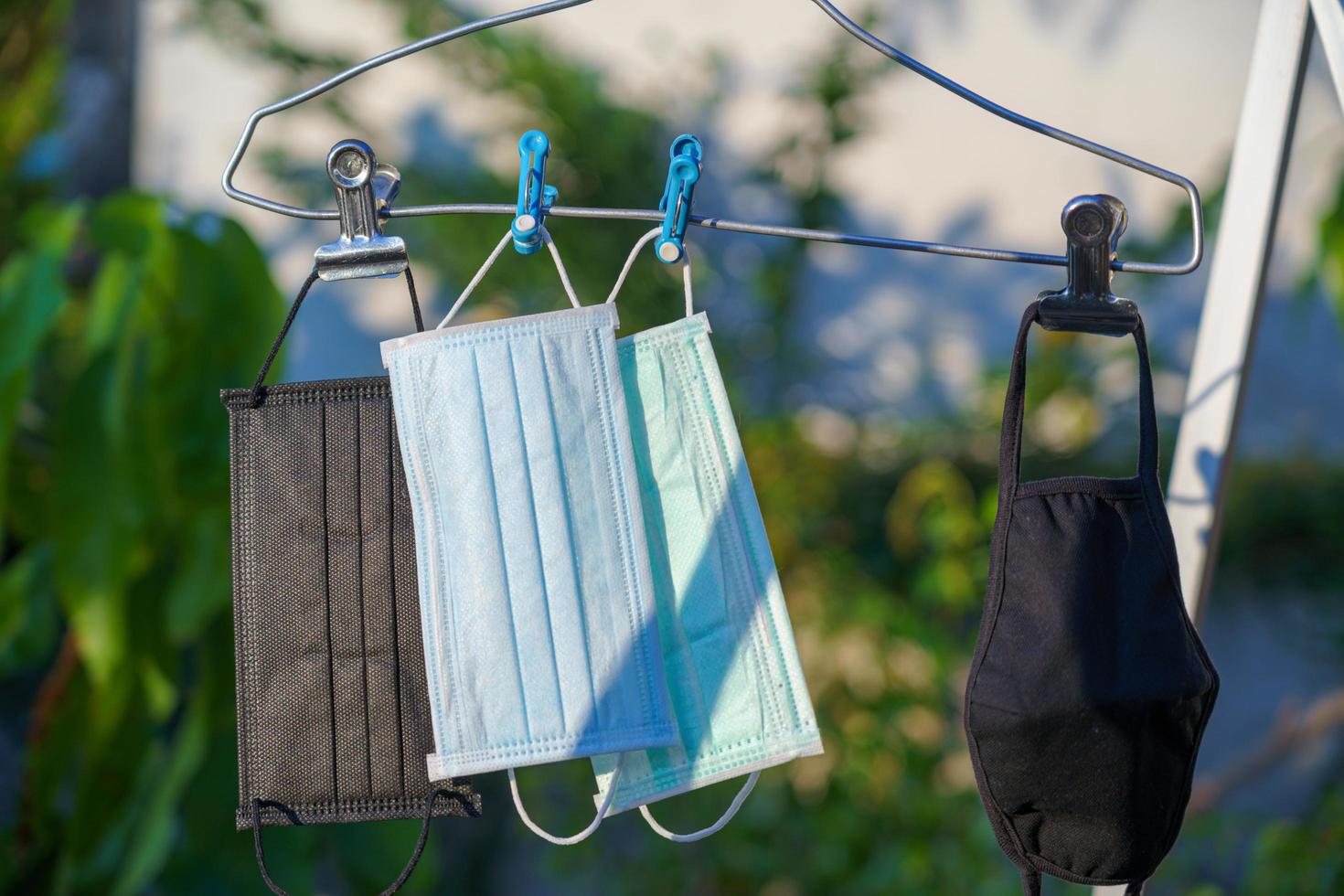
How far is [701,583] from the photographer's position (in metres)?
0.67

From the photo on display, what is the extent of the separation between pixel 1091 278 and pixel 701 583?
287 mm

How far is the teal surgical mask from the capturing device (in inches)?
26.2

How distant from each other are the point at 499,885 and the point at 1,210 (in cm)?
171

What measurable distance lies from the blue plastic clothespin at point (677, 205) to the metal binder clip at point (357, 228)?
15 centimetres

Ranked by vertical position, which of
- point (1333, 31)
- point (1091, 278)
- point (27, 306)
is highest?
point (27, 306)

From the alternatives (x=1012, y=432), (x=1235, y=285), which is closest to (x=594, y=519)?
(x=1012, y=432)

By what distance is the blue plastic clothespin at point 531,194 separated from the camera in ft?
2.10

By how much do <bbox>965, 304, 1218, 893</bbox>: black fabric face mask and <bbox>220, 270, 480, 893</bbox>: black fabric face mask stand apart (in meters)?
0.33

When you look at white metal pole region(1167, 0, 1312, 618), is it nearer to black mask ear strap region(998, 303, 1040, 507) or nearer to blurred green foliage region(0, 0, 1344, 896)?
black mask ear strap region(998, 303, 1040, 507)

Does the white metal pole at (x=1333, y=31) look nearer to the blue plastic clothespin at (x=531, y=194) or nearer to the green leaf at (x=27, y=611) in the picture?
the blue plastic clothespin at (x=531, y=194)

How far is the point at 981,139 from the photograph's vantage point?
217 cm

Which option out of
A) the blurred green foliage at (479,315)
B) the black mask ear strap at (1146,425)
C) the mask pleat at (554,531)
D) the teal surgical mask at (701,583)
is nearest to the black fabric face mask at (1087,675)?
the black mask ear strap at (1146,425)

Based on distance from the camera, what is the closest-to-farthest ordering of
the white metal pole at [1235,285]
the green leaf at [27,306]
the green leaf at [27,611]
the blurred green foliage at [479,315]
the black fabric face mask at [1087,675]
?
the black fabric face mask at [1087,675]
the white metal pole at [1235,285]
the green leaf at [27,306]
the blurred green foliage at [479,315]
the green leaf at [27,611]

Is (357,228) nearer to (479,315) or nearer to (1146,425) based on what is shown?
(1146,425)
